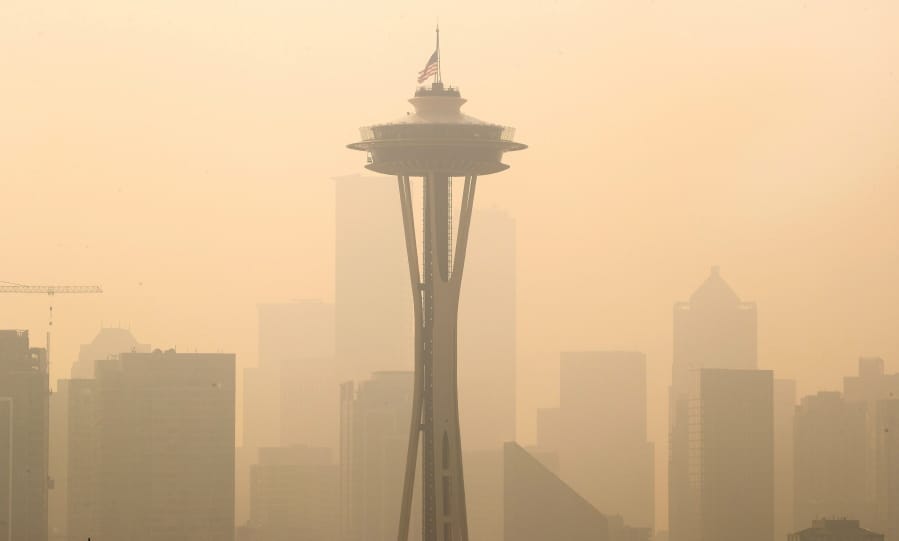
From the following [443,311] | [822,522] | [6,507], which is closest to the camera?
[443,311]

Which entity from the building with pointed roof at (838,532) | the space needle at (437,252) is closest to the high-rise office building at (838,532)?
the building with pointed roof at (838,532)

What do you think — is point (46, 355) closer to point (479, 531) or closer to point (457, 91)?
point (479, 531)

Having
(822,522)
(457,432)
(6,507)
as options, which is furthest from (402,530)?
(6,507)

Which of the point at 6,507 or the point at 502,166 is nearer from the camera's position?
the point at 502,166

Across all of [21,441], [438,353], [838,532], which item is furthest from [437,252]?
[21,441]

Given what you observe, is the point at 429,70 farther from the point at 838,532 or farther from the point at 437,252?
the point at 838,532

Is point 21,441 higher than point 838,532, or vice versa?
point 21,441
